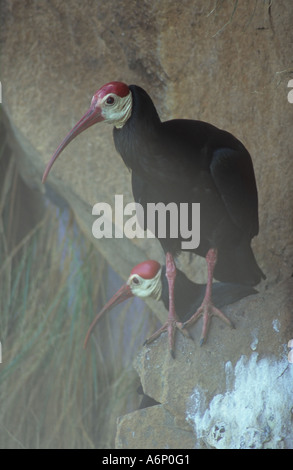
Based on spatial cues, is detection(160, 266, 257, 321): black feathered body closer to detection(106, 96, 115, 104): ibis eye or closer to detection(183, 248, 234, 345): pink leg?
detection(183, 248, 234, 345): pink leg

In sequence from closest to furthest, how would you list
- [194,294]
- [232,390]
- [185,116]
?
1. [232,390]
2. [194,294]
3. [185,116]

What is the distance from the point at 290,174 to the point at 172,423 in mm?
595

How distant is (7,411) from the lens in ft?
5.91

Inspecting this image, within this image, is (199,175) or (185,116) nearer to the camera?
(199,175)

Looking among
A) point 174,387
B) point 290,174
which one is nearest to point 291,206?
point 290,174

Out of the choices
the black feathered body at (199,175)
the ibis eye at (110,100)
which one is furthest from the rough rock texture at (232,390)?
the ibis eye at (110,100)

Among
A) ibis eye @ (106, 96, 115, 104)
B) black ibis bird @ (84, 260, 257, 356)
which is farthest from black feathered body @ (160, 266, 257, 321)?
ibis eye @ (106, 96, 115, 104)

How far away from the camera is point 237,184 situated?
131 cm

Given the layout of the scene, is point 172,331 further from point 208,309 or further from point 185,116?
point 185,116

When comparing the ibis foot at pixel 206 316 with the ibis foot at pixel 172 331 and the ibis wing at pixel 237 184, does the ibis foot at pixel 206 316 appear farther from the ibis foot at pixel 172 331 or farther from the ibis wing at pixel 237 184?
the ibis wing at pixel 237 184

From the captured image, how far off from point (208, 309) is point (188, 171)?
285mm

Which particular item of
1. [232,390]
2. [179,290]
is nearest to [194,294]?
[179,290]

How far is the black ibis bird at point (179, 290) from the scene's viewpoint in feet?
4.33

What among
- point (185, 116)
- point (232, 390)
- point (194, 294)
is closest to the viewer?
point (232, 390)
